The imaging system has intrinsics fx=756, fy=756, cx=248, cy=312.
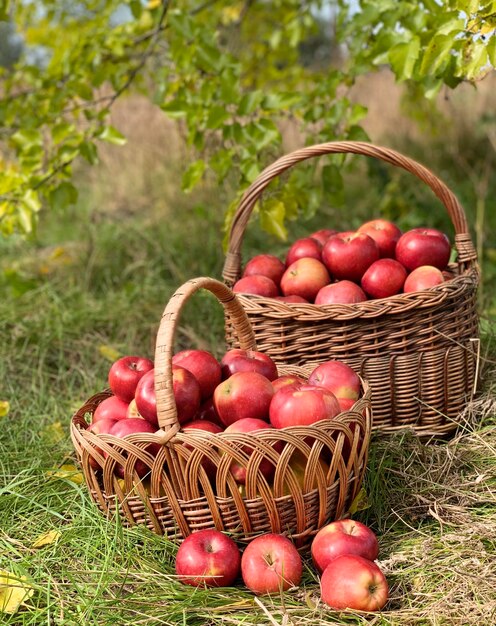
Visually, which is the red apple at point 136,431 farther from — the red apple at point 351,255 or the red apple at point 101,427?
the red apple at point 351,255

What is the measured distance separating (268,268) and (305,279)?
0.18 metres

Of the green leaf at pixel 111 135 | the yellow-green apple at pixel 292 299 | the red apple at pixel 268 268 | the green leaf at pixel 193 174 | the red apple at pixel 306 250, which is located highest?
the green leaf at pixel 111 135

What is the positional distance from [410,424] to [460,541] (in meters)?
0.62

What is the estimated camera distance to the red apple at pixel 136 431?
1.86 m

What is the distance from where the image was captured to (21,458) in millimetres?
2461

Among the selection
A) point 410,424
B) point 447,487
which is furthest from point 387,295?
point 447,487

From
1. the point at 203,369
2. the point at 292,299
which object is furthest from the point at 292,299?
the point at 203,369

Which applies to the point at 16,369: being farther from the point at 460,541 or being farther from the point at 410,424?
the point at 460,541

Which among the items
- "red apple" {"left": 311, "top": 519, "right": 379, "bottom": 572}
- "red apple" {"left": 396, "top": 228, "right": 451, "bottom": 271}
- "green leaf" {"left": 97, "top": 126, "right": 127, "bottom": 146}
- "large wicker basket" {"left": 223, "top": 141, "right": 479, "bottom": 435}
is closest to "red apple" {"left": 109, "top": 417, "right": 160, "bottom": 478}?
"red apple" {"left": 311, "top": 519, "right": 379, "bottom": 572}

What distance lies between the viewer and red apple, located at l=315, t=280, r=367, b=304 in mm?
2434

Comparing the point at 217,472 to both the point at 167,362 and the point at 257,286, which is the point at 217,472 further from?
the point at 257,286

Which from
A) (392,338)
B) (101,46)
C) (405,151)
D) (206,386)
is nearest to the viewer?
(206,386)

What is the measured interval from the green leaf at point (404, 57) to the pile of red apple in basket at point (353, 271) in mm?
577

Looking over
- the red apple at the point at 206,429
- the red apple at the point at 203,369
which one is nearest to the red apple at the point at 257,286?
the red apple at the point at 203,369
